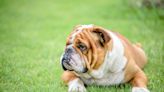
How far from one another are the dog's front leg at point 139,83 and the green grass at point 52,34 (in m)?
0.11

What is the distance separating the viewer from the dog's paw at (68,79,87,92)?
486 cm

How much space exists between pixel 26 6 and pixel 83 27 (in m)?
6.79

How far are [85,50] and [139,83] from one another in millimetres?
776

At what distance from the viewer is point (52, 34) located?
8.52 metres

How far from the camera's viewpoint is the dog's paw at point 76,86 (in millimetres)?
4863

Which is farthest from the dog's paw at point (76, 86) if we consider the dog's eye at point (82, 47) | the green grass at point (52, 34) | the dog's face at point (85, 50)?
the dog's eye at point (82, 47)

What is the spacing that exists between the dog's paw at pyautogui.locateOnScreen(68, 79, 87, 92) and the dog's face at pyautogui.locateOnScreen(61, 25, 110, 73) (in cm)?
27

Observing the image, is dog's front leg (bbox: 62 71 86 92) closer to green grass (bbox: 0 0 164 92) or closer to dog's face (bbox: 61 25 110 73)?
green grass (bbox: 0 0 164 92)

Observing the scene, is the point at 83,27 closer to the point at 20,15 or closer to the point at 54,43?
the point at 54,43

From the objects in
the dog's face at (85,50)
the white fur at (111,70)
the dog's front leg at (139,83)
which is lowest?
the dog's front leg at (139,83)

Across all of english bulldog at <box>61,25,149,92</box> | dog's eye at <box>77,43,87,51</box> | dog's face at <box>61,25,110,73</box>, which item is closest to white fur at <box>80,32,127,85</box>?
english bulldog at <box>61,25,149,92</box>

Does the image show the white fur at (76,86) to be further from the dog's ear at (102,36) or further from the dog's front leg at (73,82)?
the dog's ear at (102,36)

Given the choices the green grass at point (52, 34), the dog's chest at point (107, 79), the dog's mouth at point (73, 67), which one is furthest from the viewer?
the green grass at point (52, 34)

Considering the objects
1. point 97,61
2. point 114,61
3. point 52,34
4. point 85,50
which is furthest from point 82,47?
point 52,34
